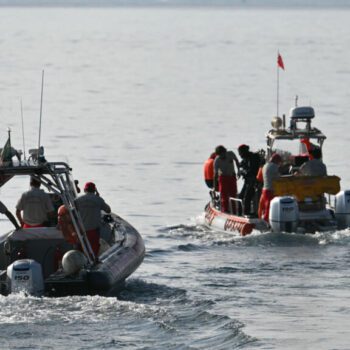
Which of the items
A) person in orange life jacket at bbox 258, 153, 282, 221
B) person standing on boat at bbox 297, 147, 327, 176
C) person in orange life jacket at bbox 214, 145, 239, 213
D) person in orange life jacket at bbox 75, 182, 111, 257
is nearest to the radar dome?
person in orange life jacket at bbox 75, 182, 111, 257

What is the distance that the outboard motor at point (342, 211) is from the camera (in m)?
24.4

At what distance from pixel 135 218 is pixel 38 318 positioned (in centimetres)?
1061

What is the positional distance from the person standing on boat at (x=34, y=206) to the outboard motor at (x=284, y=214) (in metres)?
5.02

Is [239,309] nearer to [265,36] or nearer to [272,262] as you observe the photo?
Answer: [272,262]

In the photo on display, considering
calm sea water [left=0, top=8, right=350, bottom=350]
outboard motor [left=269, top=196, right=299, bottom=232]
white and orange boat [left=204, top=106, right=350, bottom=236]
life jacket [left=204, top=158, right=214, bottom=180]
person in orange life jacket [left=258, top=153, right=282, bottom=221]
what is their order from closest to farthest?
1. calm sea water [left=0, top=8, right=350, bottom=350]
2. outboard motor [left=269, top=196, right=299, bottom=232]
3. white and orange boat [left=204, top=106, right=350, bottom=236]
4. person in orange life jacket [left=258, top=153, right=282, bottom=221]
5. life jacket [left=204, top=158, right=214, bottom=180]

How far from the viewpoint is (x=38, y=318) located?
17.2 m

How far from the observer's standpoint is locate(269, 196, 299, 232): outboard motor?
23516 mm

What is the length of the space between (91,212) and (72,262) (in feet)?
3.75

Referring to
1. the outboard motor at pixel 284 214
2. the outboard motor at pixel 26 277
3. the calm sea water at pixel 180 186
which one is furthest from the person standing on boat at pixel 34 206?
the outboard motor at pixel 284 214

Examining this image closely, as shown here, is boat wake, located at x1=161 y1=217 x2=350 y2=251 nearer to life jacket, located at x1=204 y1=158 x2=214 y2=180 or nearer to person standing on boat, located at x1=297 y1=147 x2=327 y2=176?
person standing on boat, located at x1=297 y1=147 x2=327 y2=176

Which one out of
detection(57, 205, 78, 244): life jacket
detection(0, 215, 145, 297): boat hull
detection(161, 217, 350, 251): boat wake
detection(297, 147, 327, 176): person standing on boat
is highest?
detection(297, 147, 327, 176): person standing on boat

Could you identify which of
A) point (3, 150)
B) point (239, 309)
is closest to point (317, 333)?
point (239, 309)

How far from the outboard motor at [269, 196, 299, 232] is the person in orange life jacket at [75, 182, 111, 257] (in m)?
4.95

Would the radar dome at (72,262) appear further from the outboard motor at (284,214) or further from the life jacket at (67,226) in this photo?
the outboard motor at (284,214)
